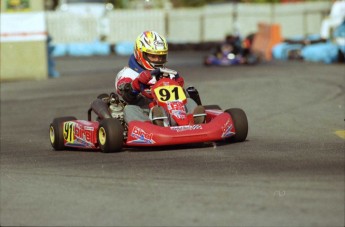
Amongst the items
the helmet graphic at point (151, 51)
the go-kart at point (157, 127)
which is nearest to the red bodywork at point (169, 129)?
the go-kart at point (157, 127)

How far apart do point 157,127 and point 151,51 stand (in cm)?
130

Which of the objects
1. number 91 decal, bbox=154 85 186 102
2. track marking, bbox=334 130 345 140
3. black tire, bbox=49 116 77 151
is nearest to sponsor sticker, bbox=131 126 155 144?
number 91 decal, bbox=154 85 186 102

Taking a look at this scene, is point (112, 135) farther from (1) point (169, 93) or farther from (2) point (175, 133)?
(1) point (169, 93)

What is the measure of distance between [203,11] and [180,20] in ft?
3.47

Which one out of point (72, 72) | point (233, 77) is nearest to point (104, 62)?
point (72, 72)

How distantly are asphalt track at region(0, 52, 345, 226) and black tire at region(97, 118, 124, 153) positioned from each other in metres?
0.09

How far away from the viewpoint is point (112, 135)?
890 cm

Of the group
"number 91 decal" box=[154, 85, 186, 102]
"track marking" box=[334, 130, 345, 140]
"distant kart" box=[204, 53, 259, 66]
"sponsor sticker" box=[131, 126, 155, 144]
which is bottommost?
"distant kart" box=[204, 53, 259, 66]

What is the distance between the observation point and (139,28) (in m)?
41.4

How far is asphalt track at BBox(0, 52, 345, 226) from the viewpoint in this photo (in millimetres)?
5945

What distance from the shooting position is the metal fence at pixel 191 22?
4019 centimetres

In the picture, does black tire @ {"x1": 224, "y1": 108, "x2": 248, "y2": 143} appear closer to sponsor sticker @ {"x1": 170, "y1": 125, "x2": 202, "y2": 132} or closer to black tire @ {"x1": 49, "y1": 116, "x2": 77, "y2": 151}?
sponsor sticker @ {"x1": 170, "y1": 125, "x2": 202, "y2": 132}

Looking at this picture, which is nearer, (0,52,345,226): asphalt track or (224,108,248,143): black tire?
(0,52,345,226): asphalt track

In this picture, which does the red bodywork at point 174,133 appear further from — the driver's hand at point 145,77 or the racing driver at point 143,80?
the driver's hand at point 145,77
